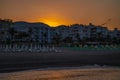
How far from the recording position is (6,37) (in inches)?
3674

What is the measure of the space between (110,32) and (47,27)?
3172 cm

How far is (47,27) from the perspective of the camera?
414 feet

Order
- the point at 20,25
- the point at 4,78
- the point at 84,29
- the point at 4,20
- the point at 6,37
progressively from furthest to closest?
the point at 84,29, the point at 20,25, the point at 4,20, the point at 6,37, the point at 4,78

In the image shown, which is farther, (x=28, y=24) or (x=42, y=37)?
(x=28, y=24)

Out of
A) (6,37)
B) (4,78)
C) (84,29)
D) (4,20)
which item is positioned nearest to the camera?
(4,78)

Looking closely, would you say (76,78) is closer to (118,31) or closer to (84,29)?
(84,29)

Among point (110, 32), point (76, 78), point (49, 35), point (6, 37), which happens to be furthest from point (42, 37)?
point (76, 78)

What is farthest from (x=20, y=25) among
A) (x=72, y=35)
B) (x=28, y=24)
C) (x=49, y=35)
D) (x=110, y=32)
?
(x=110, y=32)

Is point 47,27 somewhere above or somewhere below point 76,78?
above

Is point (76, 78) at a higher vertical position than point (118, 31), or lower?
lower

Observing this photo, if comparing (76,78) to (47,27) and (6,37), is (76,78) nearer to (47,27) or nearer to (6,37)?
(6,37)

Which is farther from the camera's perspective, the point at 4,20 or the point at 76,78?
the point at 4,20

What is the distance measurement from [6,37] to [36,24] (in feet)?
113

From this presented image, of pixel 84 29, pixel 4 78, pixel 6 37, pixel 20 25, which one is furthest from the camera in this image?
pixel 84 29
